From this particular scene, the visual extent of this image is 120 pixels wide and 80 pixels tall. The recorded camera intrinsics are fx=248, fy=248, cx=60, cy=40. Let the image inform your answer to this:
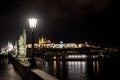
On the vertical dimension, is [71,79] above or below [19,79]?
below

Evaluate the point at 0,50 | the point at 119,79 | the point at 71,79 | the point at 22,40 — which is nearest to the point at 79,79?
the point at 71,79

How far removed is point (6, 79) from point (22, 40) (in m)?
33.7

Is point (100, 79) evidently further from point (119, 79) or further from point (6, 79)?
point (6, 79)

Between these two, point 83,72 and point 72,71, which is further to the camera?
point 72,71

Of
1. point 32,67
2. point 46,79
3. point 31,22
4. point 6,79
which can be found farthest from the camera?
point 6,79

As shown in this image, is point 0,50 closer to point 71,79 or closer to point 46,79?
point 71,79

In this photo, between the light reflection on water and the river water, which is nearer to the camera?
the light reflection on water

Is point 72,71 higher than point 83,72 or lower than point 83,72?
higher

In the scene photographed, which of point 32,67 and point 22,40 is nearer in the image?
point 32,67

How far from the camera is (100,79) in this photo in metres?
82.4

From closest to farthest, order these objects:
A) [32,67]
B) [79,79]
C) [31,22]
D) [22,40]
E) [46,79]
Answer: [46,79], [32,67], [31,22], [22,40], [79,79]

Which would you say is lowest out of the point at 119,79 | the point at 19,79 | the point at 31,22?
the point at 119,79

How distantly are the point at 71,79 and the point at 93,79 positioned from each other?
8.13 m

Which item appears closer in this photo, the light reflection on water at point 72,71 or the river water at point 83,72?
the light reflection on water at point 72,71
